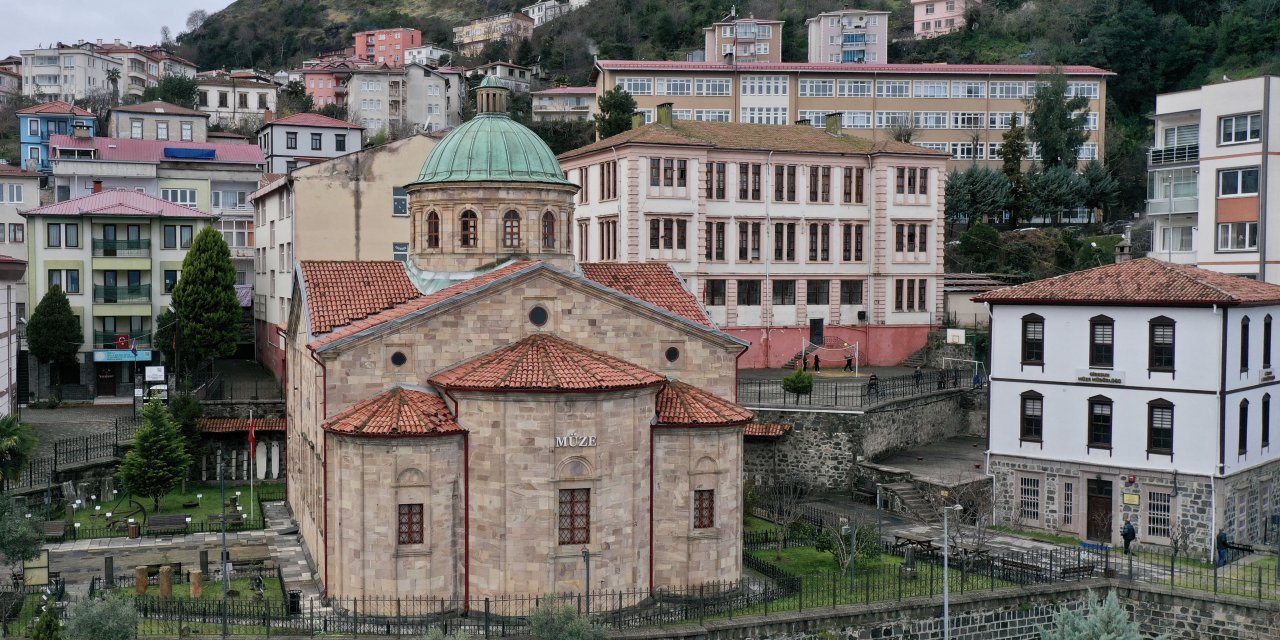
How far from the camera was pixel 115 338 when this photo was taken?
175 feet

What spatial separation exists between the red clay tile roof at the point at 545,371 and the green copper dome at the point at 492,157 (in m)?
5.87

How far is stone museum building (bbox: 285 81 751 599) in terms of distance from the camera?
2722 cm

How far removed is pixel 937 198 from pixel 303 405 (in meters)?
32.0

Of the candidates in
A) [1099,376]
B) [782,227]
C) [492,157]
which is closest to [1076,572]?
[1099,376]

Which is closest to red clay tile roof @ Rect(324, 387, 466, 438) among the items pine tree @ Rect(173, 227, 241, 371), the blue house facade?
pine tree @ Rect(173, 227, 241, 371)

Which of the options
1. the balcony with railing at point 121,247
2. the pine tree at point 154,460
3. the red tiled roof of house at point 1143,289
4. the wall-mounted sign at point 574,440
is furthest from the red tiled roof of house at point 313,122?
the wall-mounted sign at point 574,440

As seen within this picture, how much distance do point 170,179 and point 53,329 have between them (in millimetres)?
17966

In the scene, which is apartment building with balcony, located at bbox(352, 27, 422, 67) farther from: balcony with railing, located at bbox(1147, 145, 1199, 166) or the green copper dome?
the green copper dome

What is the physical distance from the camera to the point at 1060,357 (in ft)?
118

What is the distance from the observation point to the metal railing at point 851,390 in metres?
42.0

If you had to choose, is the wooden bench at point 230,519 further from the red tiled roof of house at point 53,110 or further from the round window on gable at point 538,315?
the red tiled roof of house at point 53,110

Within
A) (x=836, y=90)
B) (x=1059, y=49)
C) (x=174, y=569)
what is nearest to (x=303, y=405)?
(x=174, y=569)

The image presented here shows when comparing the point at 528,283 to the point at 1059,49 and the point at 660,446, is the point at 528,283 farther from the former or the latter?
the point at 1059,49

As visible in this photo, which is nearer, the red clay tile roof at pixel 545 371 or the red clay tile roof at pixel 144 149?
the red clay tile roof at pixel 545 371
